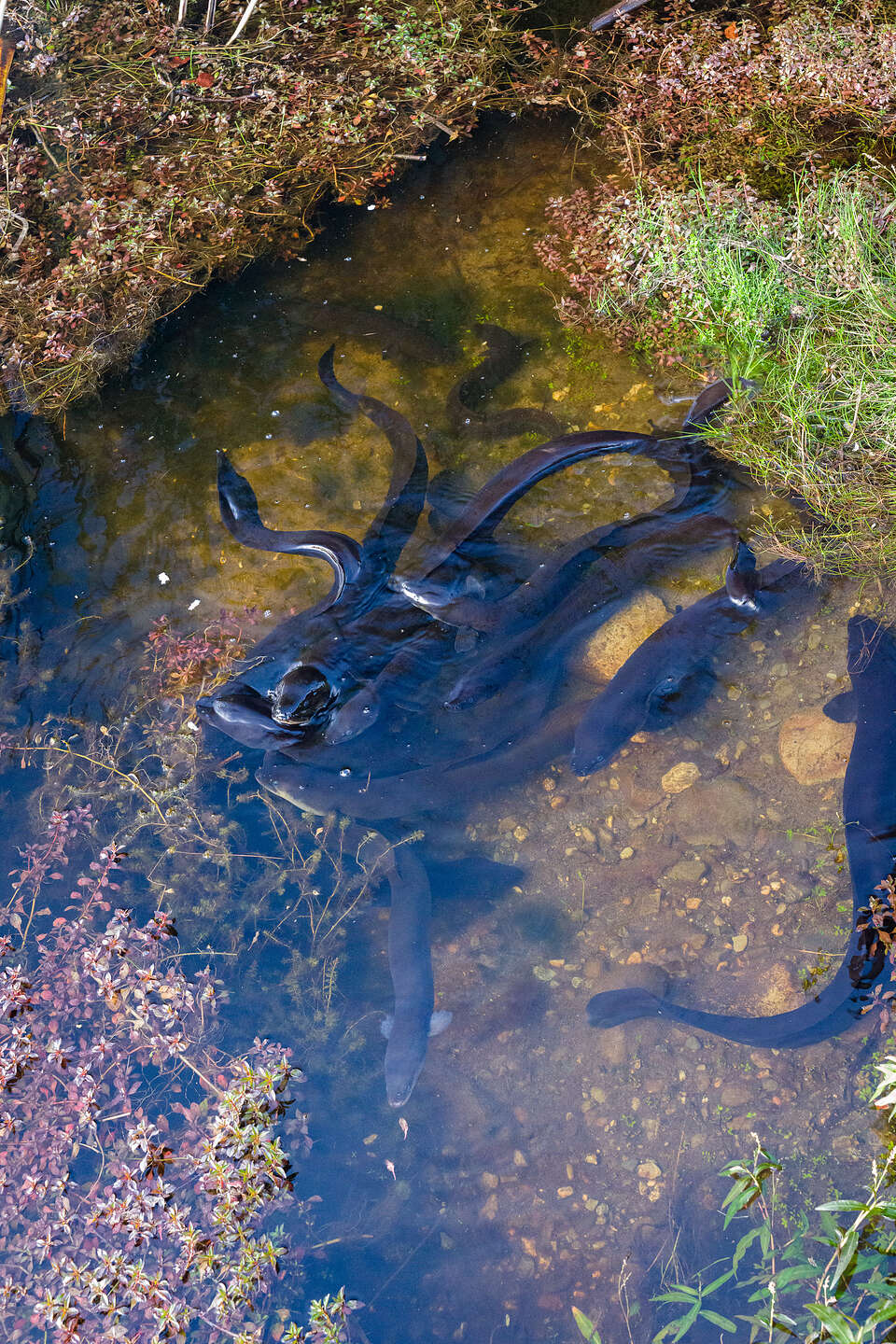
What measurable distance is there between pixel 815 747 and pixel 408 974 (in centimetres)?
222

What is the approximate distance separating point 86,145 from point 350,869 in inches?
206

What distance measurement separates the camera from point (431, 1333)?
3238 mm

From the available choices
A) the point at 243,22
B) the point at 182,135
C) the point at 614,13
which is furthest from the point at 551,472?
the point at 182,135

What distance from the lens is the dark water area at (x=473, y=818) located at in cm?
342

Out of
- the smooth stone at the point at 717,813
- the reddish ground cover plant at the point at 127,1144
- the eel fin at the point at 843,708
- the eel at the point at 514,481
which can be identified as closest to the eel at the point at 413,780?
the smooth stone at the point at 717,813

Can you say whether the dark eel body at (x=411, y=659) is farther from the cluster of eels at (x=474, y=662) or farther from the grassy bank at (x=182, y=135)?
the grassy bank at (x=182, y=135)

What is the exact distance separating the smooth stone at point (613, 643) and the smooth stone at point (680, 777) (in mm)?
608

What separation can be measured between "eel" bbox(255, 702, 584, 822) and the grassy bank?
2.89 meters

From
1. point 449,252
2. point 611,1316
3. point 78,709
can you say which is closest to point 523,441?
point 449,252

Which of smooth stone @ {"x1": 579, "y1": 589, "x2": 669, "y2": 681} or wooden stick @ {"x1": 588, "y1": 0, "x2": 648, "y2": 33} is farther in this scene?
wooden stick @ {"x1": 588, "y1": 0, "x2": 648, "y2": 33}

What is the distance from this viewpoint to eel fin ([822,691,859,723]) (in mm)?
3990

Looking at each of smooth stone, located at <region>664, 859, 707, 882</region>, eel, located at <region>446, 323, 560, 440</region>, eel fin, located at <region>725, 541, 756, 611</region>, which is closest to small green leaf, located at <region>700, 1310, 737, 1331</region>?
smooth stone, located at <region>664, 859, 707, 882</region>

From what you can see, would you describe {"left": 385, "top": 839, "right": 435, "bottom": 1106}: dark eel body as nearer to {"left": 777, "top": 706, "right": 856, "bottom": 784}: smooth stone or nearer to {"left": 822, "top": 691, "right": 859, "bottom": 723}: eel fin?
{"left": 777, "top": 706, "right": 856, "bottom": 784}: smooth stone

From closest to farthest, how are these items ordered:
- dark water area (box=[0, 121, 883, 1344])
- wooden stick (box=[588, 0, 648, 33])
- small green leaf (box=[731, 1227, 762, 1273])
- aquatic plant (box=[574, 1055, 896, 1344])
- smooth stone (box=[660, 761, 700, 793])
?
aquatic plant (box=[574, 1055, 896, 1344])
small green leaf (box=[731, 1227, 762, 1273])
dark water area (box=[0, 121, 883, 1344])
smooth stone (box=[660, 761, 700, 793])
wooden stick (box=[588, 0, 648, 33])
